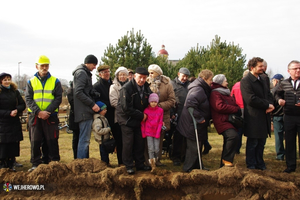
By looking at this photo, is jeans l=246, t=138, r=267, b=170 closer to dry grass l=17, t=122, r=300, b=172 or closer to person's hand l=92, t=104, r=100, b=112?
dry grass l=17, t=122, r=300, b=172

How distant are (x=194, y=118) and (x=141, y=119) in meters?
0.98

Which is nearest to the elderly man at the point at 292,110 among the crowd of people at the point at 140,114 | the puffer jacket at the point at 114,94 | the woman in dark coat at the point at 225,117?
the crowd of people at the point at 140,114

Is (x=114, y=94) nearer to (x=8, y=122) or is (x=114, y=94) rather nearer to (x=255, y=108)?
(x=8, y=122)

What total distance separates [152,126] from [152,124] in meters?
0.04

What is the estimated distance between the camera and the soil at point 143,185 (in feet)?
11.7

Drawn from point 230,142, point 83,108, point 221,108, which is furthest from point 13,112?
point 230,142

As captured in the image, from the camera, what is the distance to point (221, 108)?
458 centimetres

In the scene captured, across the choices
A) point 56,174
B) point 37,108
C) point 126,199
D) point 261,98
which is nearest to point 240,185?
point 126,199

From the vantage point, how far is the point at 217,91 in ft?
15.6

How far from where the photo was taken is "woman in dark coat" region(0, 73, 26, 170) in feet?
16.3

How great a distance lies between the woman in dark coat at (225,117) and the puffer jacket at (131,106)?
1.31 meters

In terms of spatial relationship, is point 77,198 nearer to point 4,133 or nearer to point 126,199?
point 126,199

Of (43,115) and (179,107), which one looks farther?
(179,107)

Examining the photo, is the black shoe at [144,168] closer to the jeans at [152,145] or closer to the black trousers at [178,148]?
the jeans at [152,145]
